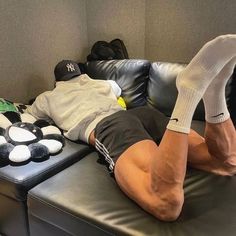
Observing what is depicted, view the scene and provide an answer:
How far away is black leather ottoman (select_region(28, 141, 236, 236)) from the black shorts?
4.4 inches

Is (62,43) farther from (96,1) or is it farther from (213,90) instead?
(213,90)

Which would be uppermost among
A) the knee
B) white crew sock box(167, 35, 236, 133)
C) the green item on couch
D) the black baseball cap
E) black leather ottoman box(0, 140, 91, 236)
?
white crew sock box(167, 35, 236, 133)

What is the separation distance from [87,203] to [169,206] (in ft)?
1.02

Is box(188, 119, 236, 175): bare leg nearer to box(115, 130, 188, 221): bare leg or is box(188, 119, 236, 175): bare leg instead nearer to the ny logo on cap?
box(115, 130, 188, 221): bare leg

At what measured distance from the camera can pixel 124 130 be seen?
1.27 meters

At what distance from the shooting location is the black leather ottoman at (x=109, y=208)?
93 cm

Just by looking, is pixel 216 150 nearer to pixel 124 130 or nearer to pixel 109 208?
pixel 124 130

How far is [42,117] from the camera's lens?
1.72 m

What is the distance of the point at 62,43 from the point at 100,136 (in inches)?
56.8

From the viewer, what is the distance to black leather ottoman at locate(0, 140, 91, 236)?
47.7 inches

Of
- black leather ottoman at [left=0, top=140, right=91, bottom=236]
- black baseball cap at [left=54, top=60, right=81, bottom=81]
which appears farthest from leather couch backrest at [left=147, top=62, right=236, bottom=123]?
black leather ottoman at [left=0, top=140, right=91, bottom=236]

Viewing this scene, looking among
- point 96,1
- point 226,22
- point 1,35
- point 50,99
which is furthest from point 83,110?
point 96,1

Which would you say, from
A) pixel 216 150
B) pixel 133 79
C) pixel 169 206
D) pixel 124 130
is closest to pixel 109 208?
pixel 169 206

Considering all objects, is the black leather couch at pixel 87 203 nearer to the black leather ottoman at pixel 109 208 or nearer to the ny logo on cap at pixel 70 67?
the black leather ottoman at pixel 109 208
